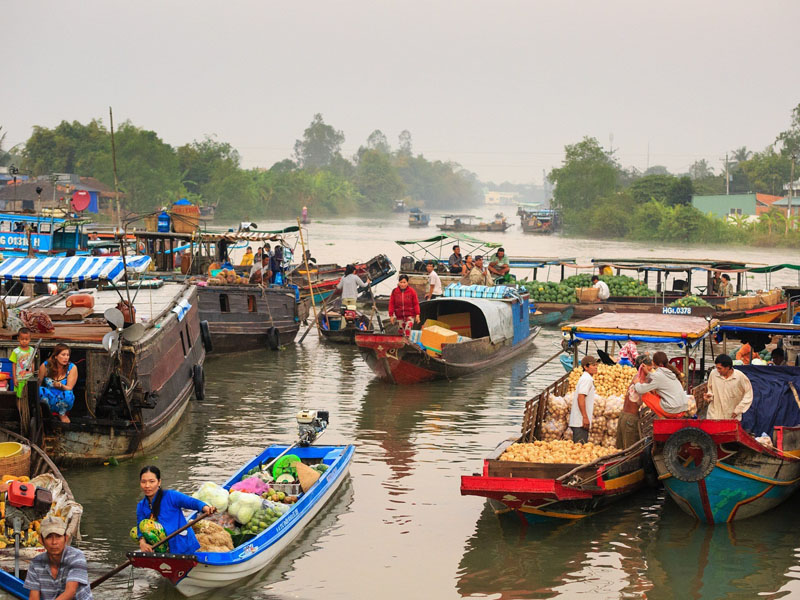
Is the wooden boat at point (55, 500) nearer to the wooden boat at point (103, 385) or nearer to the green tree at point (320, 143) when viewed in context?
the wooden boat at point (103, 385)

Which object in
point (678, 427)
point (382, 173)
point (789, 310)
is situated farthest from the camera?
point (382, 173)

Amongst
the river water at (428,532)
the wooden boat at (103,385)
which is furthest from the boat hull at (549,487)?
the wooden boat at (103,385)

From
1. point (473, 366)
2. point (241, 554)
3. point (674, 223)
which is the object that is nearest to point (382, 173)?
point (674, 223)

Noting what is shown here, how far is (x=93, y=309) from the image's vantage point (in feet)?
49.8

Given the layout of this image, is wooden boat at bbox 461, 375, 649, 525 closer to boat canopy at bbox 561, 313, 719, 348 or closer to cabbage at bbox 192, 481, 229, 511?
boat canopy at bbox 561, 313, 719, 348

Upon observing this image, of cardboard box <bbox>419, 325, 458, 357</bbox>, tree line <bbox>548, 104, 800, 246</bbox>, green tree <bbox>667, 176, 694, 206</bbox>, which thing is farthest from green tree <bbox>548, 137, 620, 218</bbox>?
cardboard box <bbox>419, 325, 458, 357</bbox>

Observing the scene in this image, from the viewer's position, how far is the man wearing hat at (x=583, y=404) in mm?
11344

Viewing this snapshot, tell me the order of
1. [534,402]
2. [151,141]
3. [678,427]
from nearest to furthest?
[678,427]
[534,402]
[151,141]

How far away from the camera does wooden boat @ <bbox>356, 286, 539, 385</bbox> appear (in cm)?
1734

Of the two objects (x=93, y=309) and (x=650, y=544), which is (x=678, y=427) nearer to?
(x=650, y=544)

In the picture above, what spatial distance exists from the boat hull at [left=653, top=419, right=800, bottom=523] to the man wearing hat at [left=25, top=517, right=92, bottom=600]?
5971 millimetres

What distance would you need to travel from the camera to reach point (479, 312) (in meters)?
19.7

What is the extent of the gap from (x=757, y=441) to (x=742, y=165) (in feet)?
277

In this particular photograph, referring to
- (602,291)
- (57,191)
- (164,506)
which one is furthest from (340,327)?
(57,191)
